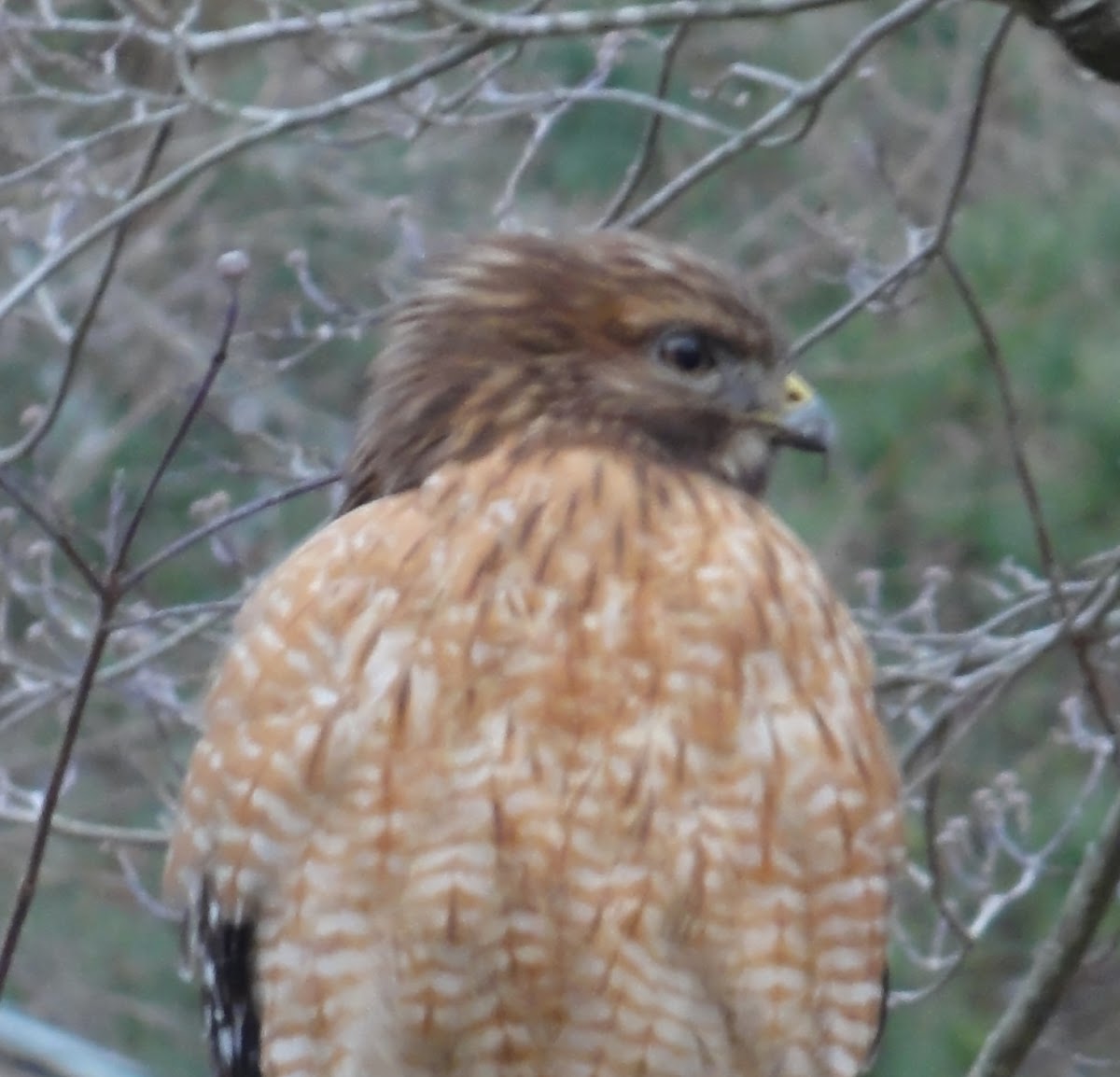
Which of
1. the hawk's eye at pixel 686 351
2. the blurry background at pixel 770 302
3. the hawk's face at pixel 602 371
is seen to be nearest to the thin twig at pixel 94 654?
the hawk's face at pixel 602 371

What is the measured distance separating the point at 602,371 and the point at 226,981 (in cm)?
85

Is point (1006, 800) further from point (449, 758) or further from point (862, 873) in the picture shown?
point (449, 758)

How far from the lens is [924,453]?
760 centimetres

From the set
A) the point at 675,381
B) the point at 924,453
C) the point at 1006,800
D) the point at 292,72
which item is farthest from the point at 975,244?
the point at 675,381

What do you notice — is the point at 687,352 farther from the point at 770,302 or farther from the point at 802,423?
the point at 770,302

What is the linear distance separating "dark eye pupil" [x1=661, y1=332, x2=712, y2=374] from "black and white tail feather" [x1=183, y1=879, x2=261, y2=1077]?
81cm

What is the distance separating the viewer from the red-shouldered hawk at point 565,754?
243cm

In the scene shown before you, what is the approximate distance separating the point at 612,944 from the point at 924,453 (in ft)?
17.5

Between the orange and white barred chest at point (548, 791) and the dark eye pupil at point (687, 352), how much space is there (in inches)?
5.7

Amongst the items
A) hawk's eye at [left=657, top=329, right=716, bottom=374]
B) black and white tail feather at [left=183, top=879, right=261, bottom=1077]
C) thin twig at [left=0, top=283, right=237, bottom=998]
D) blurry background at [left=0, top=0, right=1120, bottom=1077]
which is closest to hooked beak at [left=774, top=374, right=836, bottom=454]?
hawk's eye at [left=657, top=329, right=716, bottom=374]

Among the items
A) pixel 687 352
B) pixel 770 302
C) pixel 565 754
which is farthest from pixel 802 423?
pixel 770 302

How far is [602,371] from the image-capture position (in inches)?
105

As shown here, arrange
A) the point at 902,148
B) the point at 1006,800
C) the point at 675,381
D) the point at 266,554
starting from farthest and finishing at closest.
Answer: the point at 902,148, the point at 266,554, the point at 1006,800, the point at 675,381

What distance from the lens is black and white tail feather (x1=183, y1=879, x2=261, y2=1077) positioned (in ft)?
8.61
